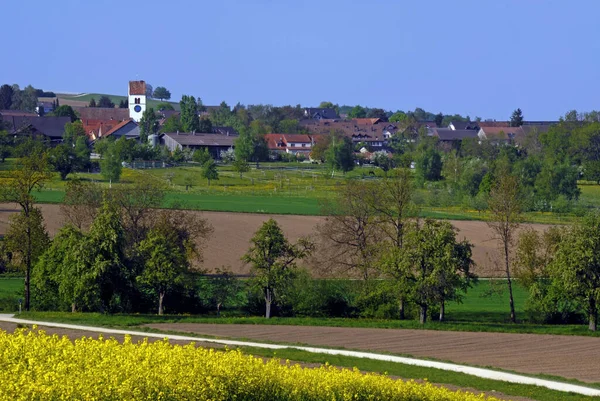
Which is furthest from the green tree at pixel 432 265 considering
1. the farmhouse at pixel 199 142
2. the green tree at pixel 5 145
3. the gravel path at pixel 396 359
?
the farmhouse at pixel 199 142

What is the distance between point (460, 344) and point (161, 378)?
825 inches

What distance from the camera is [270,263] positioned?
4578 cm

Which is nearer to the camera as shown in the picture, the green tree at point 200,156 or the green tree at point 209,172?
the green tree at point 209,172

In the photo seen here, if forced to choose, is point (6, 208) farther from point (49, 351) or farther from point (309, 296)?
point (49, 351)

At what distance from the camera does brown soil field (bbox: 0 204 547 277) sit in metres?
59.8

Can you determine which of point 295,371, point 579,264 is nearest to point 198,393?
point 295,371

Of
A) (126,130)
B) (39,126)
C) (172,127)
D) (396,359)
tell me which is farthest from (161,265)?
(126,130)

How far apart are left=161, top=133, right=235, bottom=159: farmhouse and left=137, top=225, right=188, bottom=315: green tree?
3489 inches

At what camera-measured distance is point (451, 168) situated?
117 metres

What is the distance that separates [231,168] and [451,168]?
1096 inches

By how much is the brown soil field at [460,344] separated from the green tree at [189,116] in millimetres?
120928

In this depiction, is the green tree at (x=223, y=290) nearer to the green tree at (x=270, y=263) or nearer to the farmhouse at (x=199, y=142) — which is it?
the green tree at (x=270, y=263)

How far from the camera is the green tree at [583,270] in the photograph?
43.9m

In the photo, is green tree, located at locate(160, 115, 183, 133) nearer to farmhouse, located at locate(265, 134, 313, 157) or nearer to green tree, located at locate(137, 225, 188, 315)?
farmhouse, located at locate(265, 134, 313, 157)
